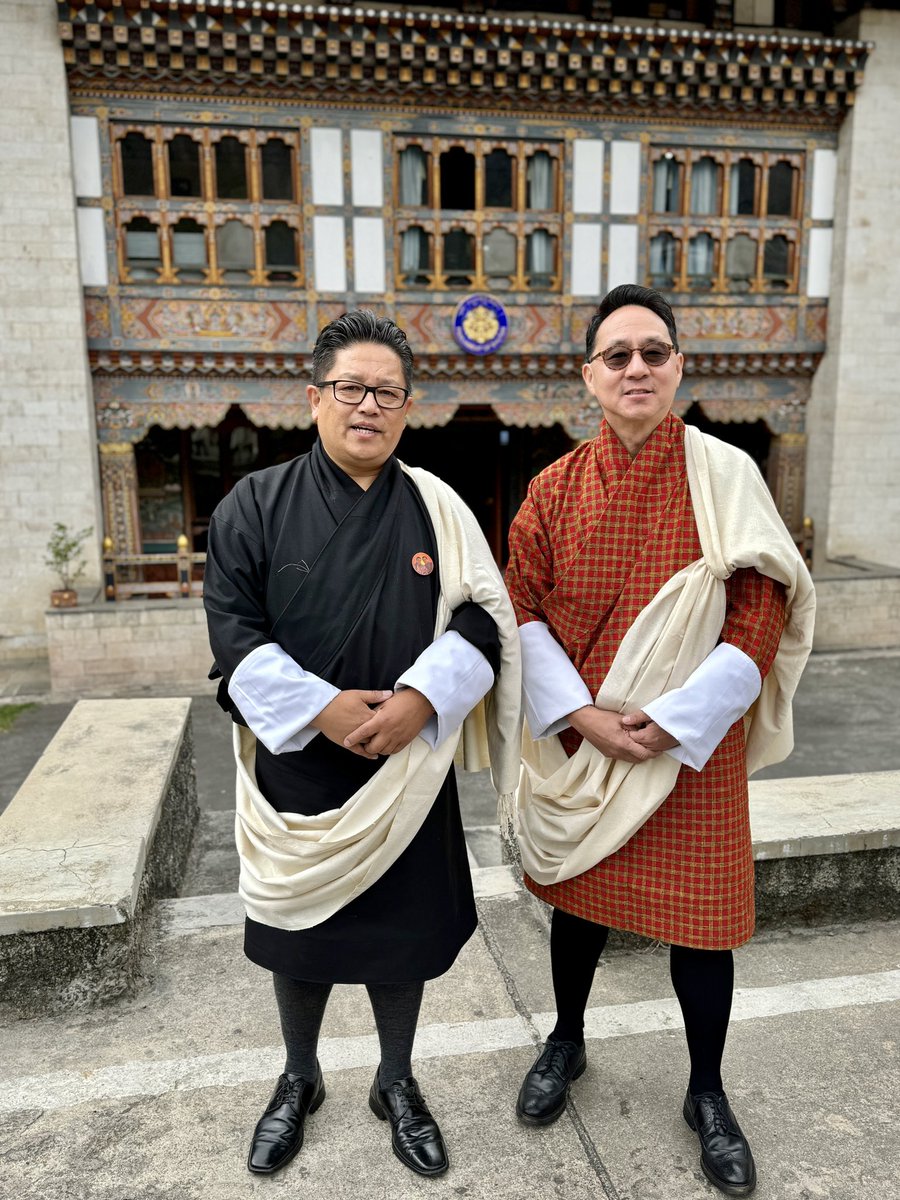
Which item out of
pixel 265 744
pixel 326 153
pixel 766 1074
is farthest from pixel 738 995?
pixel 326 153

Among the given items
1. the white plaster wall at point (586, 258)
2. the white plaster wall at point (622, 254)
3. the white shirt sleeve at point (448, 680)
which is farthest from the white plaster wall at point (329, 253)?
the white shirt sleeve at point (448, 680)

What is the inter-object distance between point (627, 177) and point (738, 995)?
10.7 metres

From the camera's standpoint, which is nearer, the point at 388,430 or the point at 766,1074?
the point at 388,430

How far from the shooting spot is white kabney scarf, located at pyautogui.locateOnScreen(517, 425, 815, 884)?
6.70 feet

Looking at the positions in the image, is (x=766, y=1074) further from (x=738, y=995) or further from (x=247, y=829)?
(x=247, y=829)

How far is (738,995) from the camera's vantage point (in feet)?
8.92

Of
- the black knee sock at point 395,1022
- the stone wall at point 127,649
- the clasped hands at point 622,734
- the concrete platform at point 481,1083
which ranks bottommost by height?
the stone wall at point 127,649

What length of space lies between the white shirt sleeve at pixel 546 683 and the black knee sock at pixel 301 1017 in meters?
0.84

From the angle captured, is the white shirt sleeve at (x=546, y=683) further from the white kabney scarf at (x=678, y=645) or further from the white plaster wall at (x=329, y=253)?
the white plaster wall at (x=329, y=253)

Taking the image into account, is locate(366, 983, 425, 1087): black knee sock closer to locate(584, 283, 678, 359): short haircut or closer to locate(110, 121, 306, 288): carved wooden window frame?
locate(584, 283, 678, 359): short haircut

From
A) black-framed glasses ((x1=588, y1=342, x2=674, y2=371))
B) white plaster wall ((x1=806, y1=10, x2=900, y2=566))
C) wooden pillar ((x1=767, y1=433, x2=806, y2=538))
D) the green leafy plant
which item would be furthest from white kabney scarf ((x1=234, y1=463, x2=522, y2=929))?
wooden pillar ((x1=767, y1=433, x2=806, y2=538))

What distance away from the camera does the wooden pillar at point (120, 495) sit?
1074 cm

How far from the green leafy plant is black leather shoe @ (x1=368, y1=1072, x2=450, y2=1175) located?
858cm

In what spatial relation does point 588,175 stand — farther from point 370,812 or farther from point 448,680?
point 370,812
